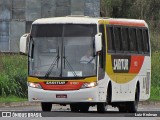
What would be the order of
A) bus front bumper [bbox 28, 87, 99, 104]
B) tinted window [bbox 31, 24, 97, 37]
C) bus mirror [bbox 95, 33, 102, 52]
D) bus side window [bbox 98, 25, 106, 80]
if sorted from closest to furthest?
bus front bumper [bbox 28, 87, 99, 104] < bus mirror [bbox 95, 33, 102, 52] < tinted window [bbox 31, 24, 97, 37] < bus side window [bbox 98, 25, 106, 80]

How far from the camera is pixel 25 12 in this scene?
66.3m

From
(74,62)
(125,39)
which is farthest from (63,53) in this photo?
(125,39)

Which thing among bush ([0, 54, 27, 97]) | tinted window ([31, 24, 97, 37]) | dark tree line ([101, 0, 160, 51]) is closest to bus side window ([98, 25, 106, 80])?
tinted window ([31, 24, 97, 37])

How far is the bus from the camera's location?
89.9ft

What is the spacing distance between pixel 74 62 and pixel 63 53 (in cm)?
46

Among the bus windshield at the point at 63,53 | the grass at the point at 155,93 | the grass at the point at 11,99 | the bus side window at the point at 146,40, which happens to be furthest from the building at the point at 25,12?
the bus windshield at the point at 63,53

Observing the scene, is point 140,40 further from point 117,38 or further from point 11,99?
point 11,99

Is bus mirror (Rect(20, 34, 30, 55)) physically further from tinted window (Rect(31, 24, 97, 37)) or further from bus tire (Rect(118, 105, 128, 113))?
bus tire (Rect(118, 105, 128, 113))

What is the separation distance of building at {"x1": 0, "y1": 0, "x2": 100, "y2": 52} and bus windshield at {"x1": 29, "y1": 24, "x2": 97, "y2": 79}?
37025 millimetres

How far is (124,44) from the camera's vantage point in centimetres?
3047

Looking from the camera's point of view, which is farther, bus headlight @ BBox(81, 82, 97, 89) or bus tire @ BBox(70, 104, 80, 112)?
bus tire @ BBox(70, 104, 80, 112)

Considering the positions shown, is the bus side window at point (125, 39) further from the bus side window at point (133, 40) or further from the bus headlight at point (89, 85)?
the bus headlight at point (89, 85)

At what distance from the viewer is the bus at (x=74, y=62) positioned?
27406 mm

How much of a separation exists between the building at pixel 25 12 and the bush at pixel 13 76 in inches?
801
